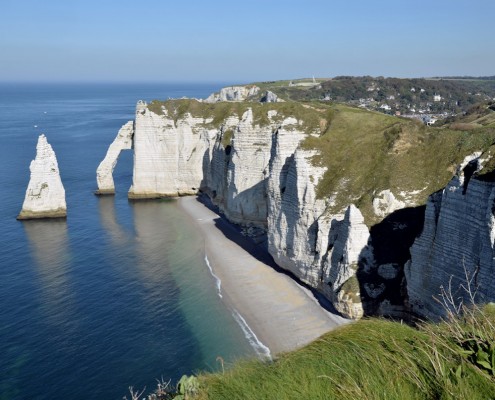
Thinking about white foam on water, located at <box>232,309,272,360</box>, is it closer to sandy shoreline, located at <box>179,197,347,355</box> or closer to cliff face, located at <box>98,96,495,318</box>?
sandy shoreline, located at <box>179,197,347,355</box>

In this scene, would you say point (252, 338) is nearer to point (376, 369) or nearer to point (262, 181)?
point (262, 181)

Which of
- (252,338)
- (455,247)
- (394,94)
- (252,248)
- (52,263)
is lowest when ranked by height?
(252,338)

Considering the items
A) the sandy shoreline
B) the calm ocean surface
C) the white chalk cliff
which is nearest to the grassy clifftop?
the sandy shoreline

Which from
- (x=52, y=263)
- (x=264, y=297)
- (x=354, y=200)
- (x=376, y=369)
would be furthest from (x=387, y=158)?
(x=376, y=369)

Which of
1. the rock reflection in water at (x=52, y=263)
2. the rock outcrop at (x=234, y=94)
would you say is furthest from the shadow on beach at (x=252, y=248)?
the rock outcrop at (x=234, y=94)

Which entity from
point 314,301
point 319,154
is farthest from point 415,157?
point 314,301
